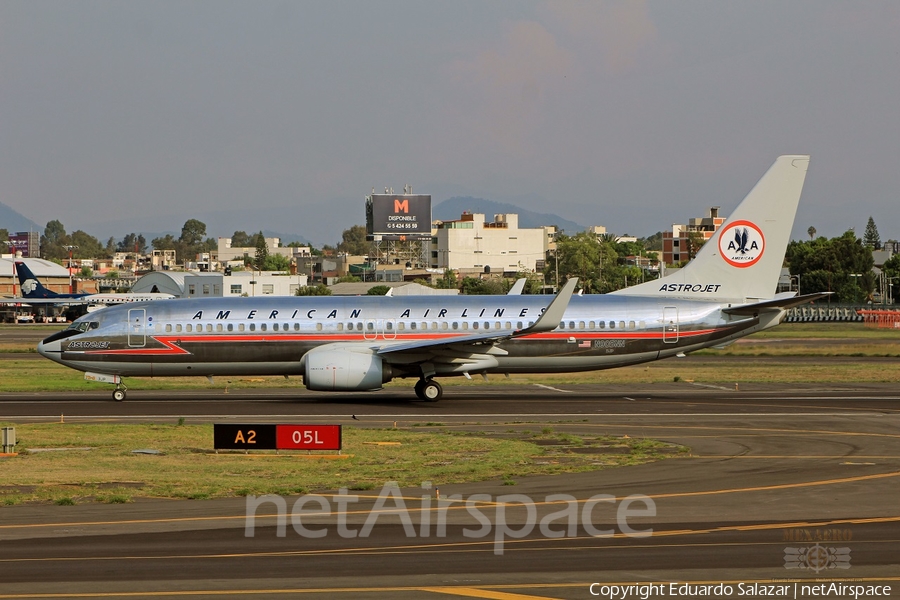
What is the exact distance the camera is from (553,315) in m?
36.8

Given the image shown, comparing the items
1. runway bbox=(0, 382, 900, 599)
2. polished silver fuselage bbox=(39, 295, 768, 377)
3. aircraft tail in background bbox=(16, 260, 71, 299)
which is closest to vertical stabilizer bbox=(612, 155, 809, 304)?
polished silver fuselage bbox=(39, 295, 768, 377)

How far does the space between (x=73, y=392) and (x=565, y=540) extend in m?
33.5

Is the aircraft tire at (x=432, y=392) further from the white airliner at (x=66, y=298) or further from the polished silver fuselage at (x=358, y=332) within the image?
the white airliner at (x=66, y=298)

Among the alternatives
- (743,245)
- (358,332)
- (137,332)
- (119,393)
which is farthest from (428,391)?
(743,245)

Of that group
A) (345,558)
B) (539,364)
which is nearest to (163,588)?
(345,558)

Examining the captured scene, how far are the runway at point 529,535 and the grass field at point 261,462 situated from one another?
95 cm

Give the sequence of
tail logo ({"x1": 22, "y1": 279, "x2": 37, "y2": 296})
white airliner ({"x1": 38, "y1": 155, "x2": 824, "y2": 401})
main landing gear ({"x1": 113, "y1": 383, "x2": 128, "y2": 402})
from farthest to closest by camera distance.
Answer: tail logo ({"x1": 22, "y1": 279, "x2": 37, "y2": 296}), main landing gear ({"x1": 113, "y1": 383, "x2": 128, "y2": 402}), white airliner ({"x1": 38, "y1": 155, "x2": 824, "y2": 401})

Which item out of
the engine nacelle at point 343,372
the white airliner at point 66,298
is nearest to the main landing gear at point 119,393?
the engine nacelle at point 343,372

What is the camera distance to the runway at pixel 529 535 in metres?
12.8

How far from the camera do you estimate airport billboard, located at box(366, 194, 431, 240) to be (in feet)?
608

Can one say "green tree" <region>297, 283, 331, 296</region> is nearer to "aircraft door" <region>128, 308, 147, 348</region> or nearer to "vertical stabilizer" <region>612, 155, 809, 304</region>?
"aircraft door" <region>128, 308, 147, 348</region>

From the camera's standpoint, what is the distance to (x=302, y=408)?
118ft

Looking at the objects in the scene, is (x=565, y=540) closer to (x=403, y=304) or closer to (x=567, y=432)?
(x=567, y=432)

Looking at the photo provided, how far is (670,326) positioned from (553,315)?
5.69m
